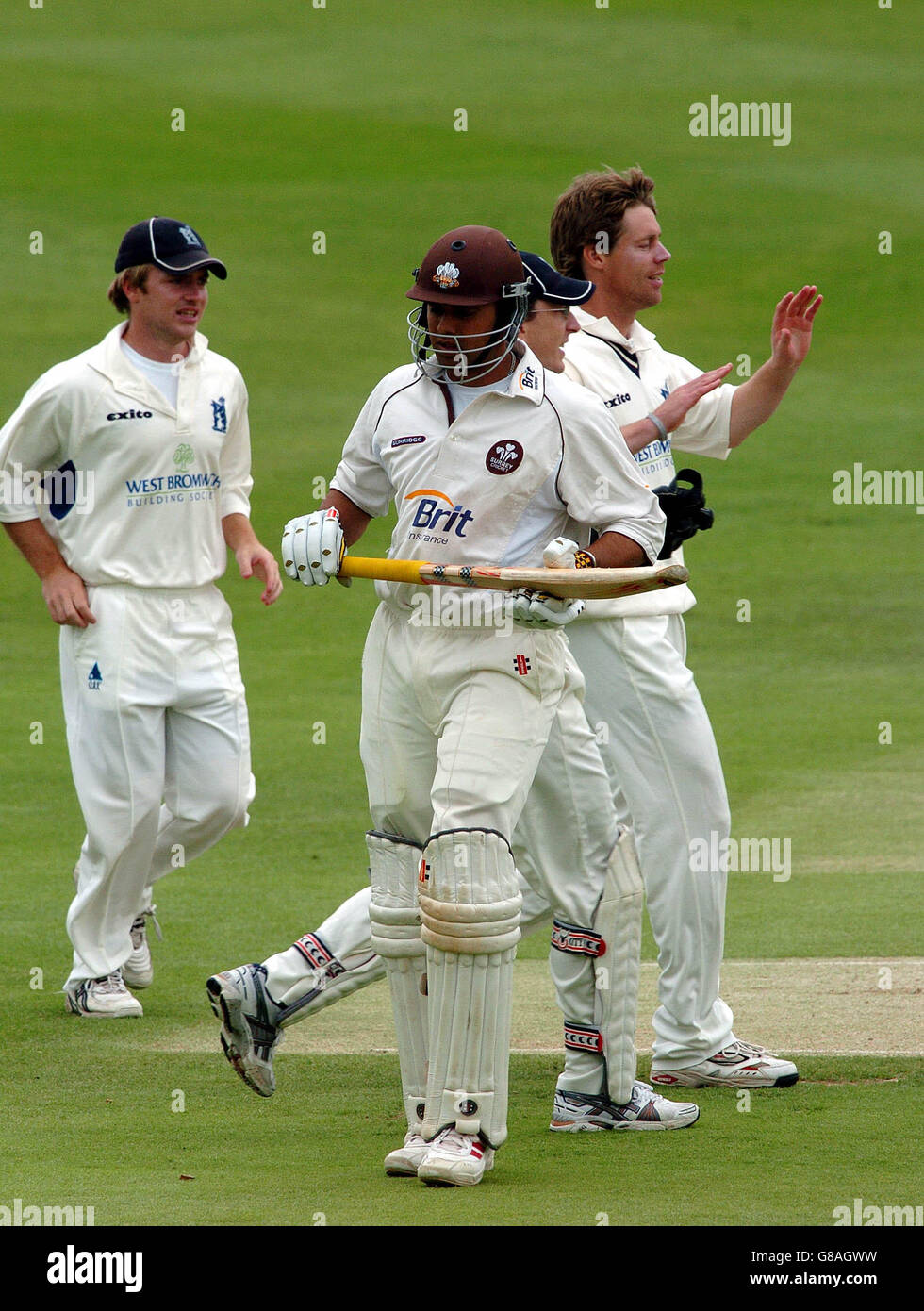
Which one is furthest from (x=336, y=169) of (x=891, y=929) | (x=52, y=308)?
(x=891, y=929)

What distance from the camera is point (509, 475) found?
4871 mm

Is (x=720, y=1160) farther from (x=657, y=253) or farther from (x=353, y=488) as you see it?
(x=657, y=253)

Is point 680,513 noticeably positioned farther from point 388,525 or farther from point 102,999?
point 388,525

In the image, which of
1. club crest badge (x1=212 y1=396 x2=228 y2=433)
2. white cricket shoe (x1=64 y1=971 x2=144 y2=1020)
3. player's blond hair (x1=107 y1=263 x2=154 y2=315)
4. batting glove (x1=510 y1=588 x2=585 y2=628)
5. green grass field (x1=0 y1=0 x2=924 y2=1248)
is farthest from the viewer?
club crest badge (x1=212 y1=396 x2=228 y2=433)

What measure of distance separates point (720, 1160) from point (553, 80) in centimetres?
2828

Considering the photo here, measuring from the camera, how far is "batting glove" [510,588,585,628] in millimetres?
4727

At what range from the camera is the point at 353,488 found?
5.24 meters

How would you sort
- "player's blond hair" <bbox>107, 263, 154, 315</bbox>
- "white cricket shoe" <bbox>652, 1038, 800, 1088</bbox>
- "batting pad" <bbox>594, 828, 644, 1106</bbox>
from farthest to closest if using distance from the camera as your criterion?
"player's blond hair" <bbox>107, 263, 154, 315</bbox> → "white cricket shoe" <bbox>652, 1038, 800, 1088</bbox> → "batting pad" <bbox>594, 828, 644, 1106</bbox>

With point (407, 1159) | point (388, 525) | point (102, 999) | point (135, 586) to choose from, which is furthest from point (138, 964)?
point (388, 525)

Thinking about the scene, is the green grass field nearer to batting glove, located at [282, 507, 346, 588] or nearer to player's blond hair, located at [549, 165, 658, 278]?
batting glove, located at [282, 507, 346, 588]

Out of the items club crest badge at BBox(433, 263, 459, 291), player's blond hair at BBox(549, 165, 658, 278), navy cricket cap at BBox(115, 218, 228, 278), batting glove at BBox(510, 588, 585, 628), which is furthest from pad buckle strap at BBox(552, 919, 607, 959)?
navy cricket cap at BBox(115, 218, 228, 278)

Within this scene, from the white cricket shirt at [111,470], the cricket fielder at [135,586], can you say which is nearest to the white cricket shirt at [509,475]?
the cricket fielder at [135,586]

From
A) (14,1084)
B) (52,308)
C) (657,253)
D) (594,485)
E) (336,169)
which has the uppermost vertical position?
(336,169)

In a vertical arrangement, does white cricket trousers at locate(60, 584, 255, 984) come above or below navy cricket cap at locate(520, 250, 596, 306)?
below
